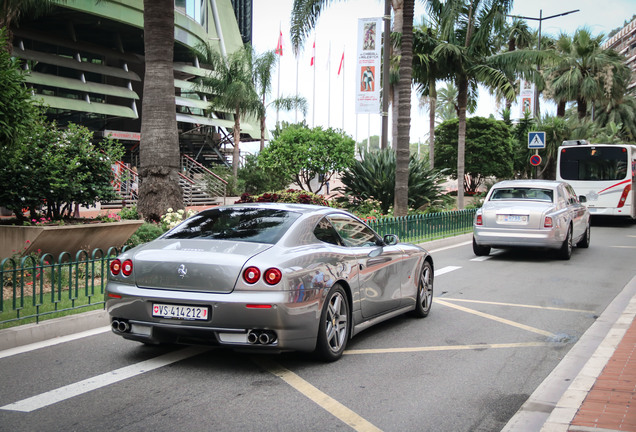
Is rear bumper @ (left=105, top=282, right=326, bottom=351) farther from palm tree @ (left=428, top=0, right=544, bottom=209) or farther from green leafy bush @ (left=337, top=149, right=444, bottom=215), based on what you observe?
palm tree @ (left=428, top=0, right=544, bottom=209)

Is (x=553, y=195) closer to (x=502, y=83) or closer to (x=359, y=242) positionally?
(x=359, y=242)

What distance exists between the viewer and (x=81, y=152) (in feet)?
38.0

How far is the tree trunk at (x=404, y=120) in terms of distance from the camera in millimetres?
19297

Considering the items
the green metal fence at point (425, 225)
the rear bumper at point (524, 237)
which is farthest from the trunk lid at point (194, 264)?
the green metal fence at point (425, 225)

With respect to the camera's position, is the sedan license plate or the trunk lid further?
the sedan license plate

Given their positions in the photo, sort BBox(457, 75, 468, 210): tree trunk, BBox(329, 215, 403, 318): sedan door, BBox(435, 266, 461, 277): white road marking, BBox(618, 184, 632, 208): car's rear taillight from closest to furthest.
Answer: BBox(329, 215, 403, 318): sedan door < BBox(435, 266, 461, 277): white road marking < BBox(618, 184, 632, 208): car's rear taillight < BBox(457, 75, 468, 210): tree trunk

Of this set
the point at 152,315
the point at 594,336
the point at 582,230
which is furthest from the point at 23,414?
the point at 582,230

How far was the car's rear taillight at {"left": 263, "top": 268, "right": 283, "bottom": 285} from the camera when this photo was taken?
18.0 feet

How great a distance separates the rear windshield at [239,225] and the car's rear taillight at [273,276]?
435 millimetres

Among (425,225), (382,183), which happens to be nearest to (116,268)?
(425,225)

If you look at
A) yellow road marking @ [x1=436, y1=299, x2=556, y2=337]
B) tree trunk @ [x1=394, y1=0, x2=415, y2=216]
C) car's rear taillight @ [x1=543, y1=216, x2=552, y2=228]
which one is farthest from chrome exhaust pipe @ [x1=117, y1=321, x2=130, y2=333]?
tree trunk @ [x1=394, y1=0, x2=415, y2=216]

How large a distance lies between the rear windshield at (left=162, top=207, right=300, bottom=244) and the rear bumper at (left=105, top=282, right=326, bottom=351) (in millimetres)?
637

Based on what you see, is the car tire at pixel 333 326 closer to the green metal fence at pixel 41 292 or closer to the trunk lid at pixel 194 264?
the trunk lid at pixel 194 264

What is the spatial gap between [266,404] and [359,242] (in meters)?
2.52
